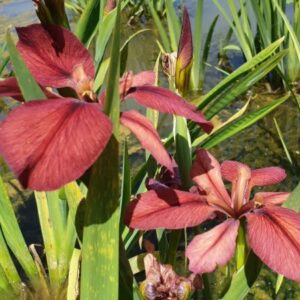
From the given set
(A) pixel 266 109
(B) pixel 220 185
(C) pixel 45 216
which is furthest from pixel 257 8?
(B) pixel 220 185

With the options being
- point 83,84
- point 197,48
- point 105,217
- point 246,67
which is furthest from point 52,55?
point 197,48

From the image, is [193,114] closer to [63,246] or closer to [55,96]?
[55,96]

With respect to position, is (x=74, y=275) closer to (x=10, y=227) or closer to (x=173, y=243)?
(x=173, y=243)

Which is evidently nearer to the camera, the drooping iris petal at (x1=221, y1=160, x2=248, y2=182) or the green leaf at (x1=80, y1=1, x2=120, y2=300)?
the green leaf at (x1=80, y1=1, x2=120, y2=300)

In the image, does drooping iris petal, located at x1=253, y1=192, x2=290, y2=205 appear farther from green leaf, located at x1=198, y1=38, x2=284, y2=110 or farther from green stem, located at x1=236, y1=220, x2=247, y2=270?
green leaf, located at x1=198, y1=38, x2=284, y2=110

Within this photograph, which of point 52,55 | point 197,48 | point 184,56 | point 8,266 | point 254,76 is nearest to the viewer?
point 52,55

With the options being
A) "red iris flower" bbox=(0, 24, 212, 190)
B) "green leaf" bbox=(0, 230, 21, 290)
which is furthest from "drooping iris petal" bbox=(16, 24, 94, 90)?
"green leaf" bbox=(0, 230, 21, 290)
